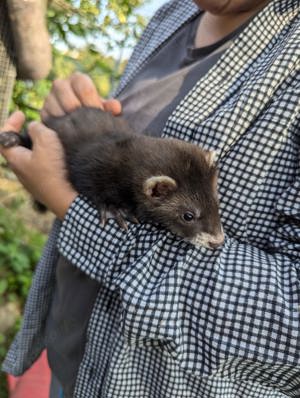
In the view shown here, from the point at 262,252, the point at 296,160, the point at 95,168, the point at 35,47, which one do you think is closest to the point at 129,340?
the point at 262,252

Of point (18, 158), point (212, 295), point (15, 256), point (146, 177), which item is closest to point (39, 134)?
point (18, 158)

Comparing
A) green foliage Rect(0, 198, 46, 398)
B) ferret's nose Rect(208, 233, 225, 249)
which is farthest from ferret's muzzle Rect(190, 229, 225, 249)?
green foliage Rect(0, 198, 46, 398)

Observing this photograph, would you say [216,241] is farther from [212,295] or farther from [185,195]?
[185,195]

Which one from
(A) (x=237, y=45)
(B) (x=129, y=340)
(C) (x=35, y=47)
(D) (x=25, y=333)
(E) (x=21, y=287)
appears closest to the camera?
(B) (x=129, y=340)

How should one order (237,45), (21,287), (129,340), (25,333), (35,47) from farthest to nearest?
(21,287)
(25,333)
(35,47)
(237,45)
(129,340)

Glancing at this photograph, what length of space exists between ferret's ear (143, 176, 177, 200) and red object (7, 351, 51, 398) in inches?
70.4

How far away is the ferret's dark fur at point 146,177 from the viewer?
4.27 ft

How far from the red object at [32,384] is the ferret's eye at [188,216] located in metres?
1.79

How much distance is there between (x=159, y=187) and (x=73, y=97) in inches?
21.5

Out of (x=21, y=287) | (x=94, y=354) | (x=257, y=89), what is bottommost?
(x=21, y=287)

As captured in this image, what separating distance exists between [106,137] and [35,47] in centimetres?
42

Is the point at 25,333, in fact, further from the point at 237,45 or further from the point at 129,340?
the point at 237,45

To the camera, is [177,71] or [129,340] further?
[177,71]

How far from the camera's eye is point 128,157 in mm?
1551
